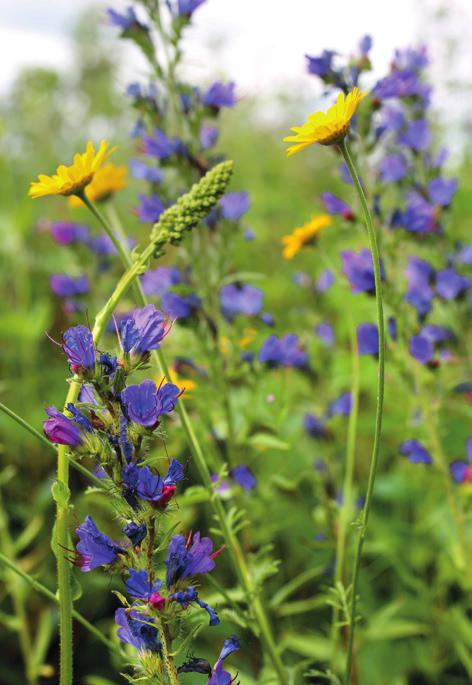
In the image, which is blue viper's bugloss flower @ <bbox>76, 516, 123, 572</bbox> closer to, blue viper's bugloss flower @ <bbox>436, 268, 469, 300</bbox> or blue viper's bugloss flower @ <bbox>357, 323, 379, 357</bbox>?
blue viper's bugloss flower @ <bbox>357, 323, 379, 357</bbox>

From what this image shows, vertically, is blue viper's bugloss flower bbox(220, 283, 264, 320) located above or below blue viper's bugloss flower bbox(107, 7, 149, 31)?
below

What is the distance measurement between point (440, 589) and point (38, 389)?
1.96 metres

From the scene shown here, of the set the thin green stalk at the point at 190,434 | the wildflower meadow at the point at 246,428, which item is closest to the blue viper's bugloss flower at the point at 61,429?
the wildflower meadow at the point at 246,428

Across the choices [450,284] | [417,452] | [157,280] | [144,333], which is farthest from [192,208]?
[450,284]

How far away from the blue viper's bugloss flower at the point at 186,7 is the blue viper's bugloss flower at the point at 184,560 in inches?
51.8

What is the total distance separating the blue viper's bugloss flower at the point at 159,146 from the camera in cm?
174

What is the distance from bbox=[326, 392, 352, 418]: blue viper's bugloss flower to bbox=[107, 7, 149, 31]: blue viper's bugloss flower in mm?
1232

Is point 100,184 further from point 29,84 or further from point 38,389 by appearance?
point 29,84

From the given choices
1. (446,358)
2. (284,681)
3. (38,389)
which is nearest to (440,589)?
(446,358)

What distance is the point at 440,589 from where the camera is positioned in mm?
2133

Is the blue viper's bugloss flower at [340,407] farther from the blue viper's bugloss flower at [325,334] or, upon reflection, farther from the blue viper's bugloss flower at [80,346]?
the blue viper's bugloss flower at [80,346]

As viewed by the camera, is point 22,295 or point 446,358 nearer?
point 446,358

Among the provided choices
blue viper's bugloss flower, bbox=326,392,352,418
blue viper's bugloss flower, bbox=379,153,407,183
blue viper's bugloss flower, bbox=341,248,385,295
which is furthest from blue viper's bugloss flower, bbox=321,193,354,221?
blue viper's bugloss flower, bbox=326,392,352,418

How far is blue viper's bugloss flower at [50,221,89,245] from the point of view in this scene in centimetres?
258
